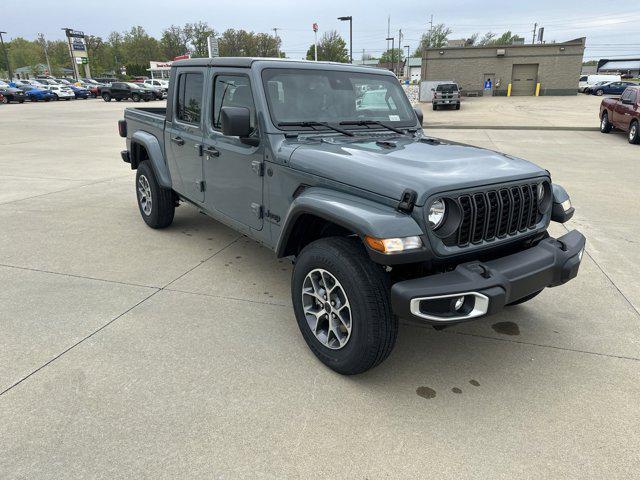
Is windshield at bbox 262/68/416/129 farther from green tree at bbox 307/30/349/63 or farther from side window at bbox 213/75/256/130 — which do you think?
green tree at bbox 307/30/349/63

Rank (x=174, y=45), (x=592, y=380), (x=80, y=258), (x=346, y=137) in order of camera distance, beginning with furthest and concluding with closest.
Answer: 1. (x=174, y=45)
2. (x=80, y=258)
3. (x=346, y=137)
4. (x=592, y=380)

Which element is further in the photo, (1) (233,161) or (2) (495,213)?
(1) (233,161)

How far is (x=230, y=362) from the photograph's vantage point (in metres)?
3.04

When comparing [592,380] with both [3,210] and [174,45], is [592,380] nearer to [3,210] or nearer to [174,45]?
[3,210]

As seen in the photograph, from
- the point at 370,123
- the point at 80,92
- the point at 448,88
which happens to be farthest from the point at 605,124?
the point at 80,92

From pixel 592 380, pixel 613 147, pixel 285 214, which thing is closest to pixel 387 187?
pixel 285 214

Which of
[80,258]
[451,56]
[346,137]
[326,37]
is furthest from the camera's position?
[326,37]

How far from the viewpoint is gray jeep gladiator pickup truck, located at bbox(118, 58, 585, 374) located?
2455mm

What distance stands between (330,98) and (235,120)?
913 millimetres

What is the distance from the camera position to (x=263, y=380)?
2865 millimetres

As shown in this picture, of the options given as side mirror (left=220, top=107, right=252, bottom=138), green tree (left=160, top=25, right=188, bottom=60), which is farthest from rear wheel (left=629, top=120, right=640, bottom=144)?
green tree (left=160, top=25, right=188, bottom=60)

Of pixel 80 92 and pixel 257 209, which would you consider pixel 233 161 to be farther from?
pixel 80 92

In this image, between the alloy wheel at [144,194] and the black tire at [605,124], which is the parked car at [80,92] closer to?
the black tire at [605,124]

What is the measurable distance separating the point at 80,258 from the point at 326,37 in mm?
74148
